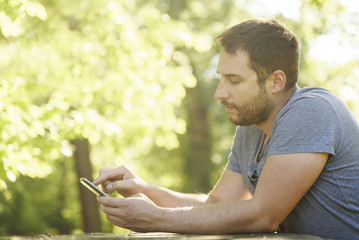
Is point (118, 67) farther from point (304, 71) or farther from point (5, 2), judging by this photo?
point (304, 71)

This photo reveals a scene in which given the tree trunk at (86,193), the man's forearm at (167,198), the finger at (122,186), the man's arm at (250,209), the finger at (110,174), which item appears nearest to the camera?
the man's arm at (250,209)

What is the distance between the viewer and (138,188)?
107 inches

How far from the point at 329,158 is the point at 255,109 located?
20.5 inches

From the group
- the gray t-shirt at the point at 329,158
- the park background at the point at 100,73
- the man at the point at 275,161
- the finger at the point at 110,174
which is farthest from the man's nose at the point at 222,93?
the park background at the point at 100,73

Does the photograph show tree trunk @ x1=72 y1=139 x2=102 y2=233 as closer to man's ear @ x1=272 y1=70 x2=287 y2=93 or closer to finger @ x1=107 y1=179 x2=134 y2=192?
finger @ x1=107 y1=179 x2=134 y2=192

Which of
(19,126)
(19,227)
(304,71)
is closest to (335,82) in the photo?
(304,71)

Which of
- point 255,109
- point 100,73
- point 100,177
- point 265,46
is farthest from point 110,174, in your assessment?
point 100,73

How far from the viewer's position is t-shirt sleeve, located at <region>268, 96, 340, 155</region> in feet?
7.02

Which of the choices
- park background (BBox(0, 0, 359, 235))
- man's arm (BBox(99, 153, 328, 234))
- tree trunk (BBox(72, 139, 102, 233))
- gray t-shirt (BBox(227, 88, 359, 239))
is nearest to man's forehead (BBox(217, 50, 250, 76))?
gray t-shirt (BBox(227, 88, 359, 239))

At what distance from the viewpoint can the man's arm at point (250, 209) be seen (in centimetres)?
212

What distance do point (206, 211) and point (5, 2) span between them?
2.68 m

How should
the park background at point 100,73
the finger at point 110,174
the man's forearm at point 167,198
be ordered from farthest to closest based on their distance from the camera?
the park background at point 100,73, the man's forearm at point 167,198, the finger at point 110,174

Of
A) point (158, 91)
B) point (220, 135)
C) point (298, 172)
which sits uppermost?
point (158, 91)

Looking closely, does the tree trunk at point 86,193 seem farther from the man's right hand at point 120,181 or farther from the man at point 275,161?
the man at point 275,161
